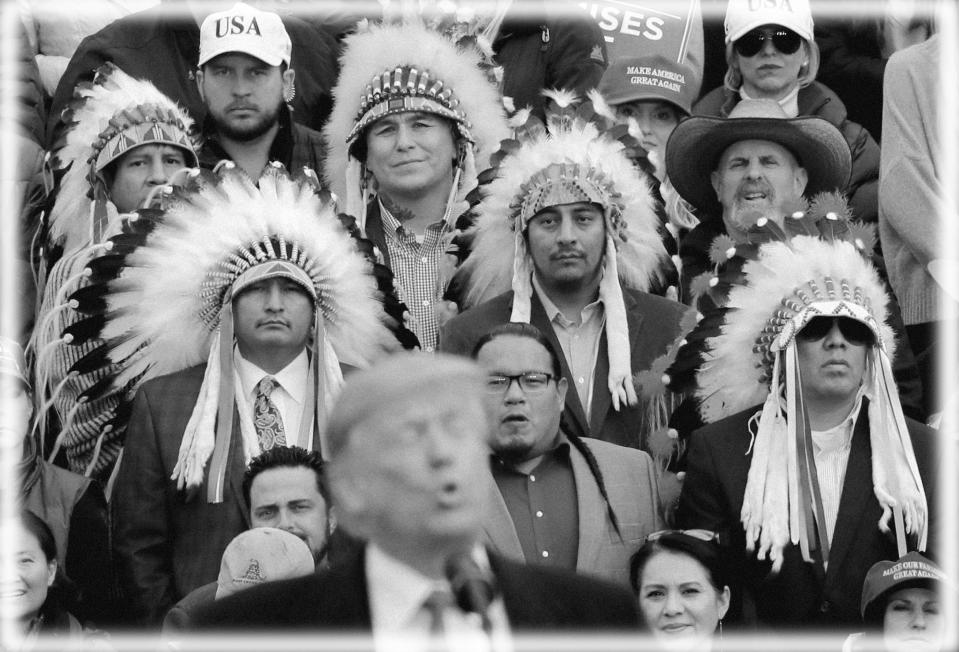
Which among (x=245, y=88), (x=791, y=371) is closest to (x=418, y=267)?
(x=245, y=88)

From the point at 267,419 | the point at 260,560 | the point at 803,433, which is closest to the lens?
the point at 260,560

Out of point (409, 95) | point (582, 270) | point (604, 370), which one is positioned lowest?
point (604, 370)

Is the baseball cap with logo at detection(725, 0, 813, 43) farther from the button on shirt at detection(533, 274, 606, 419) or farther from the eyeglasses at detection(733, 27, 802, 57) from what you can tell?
the button on shirt at detection(533, 274, 606, 419)

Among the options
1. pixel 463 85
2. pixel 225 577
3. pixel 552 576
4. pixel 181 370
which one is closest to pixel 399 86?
pixel 463 85

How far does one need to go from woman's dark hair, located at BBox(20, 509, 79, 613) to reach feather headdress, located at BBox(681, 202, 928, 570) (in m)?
2.08

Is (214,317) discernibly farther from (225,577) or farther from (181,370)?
(225,577)

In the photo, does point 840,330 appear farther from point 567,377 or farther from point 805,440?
point 567,377

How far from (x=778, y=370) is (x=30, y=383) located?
268cm

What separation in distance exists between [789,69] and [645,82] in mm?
634

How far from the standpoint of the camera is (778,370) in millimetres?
6062

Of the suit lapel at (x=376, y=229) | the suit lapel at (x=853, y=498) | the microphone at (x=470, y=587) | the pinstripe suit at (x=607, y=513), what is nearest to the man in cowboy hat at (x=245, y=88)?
the suit lapel at (x=376, y=229)

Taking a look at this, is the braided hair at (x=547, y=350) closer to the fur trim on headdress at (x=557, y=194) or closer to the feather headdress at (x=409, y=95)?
the fur trim on headdress at (x=557, y=194)

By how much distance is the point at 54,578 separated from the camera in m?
5.57

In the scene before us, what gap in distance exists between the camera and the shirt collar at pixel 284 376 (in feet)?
20.3
